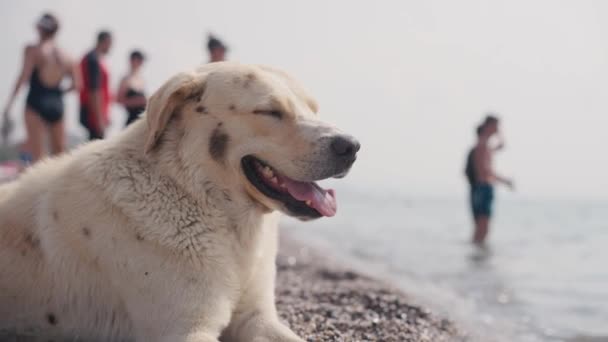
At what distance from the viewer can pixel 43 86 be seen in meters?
8.87

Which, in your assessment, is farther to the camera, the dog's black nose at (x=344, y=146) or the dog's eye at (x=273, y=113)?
the dog's eye at (x=273, y=113)

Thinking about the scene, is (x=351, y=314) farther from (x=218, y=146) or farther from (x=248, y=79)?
(x=248, y=79)

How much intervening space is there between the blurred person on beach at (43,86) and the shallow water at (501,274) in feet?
17.4

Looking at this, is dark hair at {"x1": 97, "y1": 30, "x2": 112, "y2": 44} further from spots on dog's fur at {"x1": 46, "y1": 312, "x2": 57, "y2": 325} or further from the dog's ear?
spots on dog's fur at {"x1": 46, "y1": 312, "x2": 57, "y2": 325}

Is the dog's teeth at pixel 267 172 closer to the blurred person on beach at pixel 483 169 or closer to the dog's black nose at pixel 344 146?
the dog's black nose at pixel 344 146

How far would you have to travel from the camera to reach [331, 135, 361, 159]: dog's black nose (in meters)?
3.18

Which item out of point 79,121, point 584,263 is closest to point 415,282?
point 584,263

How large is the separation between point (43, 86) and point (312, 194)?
6838 millimetres

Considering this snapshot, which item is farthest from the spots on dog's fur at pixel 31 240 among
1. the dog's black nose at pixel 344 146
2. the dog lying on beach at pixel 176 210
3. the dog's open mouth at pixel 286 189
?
the dog's black nose at pixel 344 146

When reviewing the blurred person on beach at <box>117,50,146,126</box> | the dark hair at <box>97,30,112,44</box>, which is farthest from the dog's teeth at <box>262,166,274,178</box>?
the dark hair at <box>97,30,112,44</box>

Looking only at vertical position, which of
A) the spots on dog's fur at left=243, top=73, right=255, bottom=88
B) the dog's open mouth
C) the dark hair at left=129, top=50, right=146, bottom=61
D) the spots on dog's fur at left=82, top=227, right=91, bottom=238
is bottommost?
the spots on dog's fur at left=82, top=227, right=91, bottom=238

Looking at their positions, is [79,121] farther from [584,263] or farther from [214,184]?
[584,263]

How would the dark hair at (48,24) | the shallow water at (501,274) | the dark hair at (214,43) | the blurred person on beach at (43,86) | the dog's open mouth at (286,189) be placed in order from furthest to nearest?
the blurred person on beach at (43,86)
the dark hair at (48,24)
the dark hair at (214,43)
the shallow water at (501,274)
the dog's open mouth at (286,189)

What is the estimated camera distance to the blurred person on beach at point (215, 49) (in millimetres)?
8008
